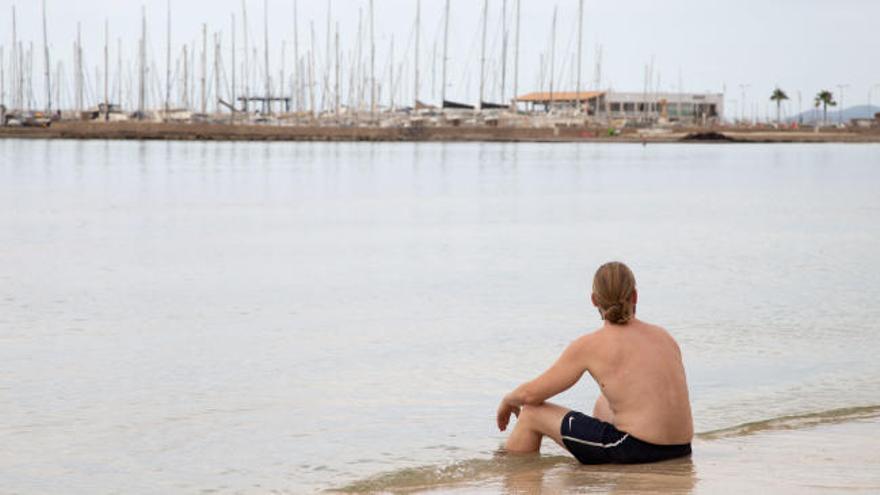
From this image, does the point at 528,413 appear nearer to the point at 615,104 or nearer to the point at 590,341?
the point at 590,341

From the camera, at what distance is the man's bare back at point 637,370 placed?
8.26 m

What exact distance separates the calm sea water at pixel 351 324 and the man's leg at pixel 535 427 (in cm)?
68

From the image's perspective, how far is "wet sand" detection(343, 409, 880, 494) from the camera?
8453 millimetres

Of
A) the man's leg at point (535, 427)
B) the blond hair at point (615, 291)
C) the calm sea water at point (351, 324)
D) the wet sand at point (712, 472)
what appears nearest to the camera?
the blond hair at point (615, 291)

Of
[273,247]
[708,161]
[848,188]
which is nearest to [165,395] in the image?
[273,247]

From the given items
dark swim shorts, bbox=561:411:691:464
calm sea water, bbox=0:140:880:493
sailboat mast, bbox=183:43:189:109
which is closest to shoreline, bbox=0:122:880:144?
sailboat mast, bbox=183:43:189:109

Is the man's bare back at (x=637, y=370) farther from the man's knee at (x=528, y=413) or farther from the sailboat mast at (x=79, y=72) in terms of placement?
the sailboat mast at (x=79, y=72)

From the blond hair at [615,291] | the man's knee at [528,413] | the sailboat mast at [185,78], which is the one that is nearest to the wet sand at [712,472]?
the man's knee at [528,413]

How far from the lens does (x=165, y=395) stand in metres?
12.3

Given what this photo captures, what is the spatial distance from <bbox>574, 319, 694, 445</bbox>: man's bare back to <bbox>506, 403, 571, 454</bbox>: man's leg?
55 cm

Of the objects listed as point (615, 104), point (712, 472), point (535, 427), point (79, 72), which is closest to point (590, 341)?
point (535, 427)

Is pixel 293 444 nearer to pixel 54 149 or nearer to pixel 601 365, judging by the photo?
pixel 601 365

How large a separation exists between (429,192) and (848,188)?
733 inches

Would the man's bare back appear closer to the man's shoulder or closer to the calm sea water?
the man's shoulder
